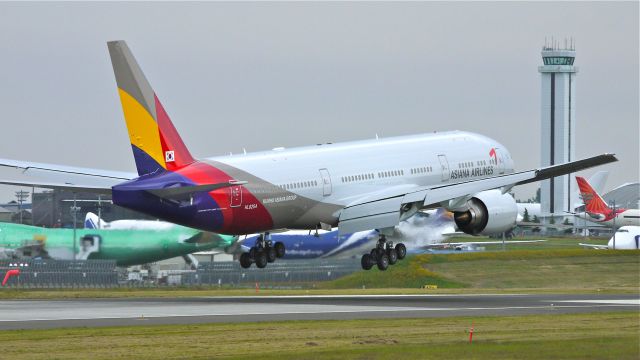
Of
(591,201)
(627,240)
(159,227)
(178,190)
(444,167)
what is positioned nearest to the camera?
(178,190)

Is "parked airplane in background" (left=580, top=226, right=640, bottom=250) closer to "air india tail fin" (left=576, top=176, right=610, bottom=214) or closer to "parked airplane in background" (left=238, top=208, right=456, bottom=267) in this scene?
"parked airplane in background" (left=238, top=208, right=456, bottom=267)

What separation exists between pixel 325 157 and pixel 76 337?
23525 millimetres

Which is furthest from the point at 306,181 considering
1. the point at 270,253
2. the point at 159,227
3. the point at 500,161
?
the point at 159,227

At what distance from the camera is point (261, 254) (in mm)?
58312

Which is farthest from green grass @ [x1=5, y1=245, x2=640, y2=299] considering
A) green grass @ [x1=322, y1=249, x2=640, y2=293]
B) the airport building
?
the airport building

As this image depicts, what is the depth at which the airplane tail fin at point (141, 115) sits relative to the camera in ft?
164

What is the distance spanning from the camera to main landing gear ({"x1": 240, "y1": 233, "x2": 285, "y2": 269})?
58.2m

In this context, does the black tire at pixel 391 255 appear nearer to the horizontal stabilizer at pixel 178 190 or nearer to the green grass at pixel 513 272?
the horizontal stabilizer at pixel 178 190

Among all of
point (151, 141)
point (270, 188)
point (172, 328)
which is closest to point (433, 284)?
point (270, 188)

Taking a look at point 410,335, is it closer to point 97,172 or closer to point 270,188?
point 270,188

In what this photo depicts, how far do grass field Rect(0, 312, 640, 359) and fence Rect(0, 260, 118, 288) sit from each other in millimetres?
35981

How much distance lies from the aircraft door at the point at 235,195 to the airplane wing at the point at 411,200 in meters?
7.51

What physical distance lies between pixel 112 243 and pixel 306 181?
29.8 meters

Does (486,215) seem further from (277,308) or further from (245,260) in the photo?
(277,308)
